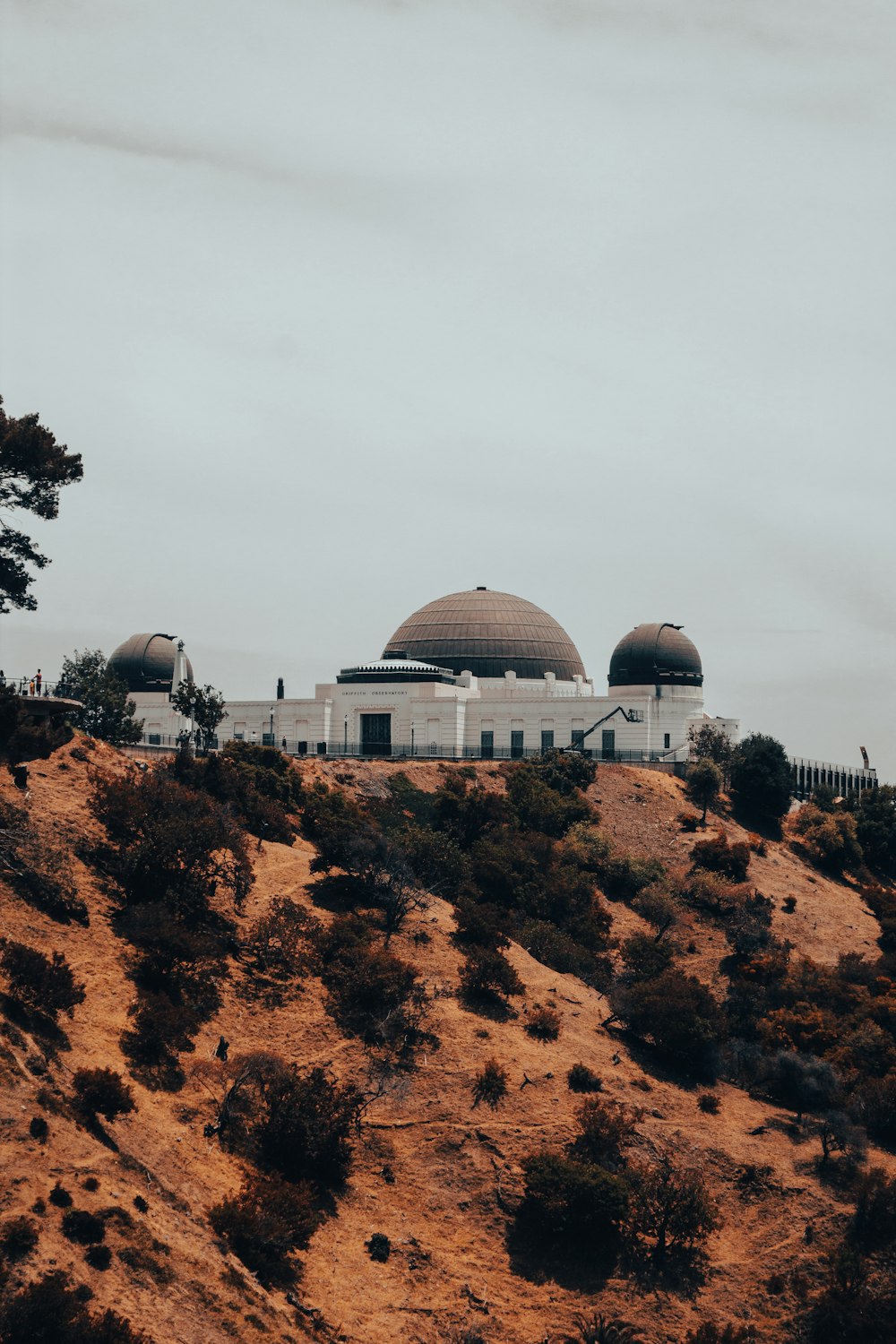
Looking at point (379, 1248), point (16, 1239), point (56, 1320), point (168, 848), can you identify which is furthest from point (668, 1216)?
point (168, 848)

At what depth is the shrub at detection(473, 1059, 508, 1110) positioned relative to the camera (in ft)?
153

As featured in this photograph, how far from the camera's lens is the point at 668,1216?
43.0 meters

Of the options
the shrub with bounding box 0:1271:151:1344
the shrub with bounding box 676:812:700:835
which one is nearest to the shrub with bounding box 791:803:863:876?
the shrub with bounding box 676:812:700:835

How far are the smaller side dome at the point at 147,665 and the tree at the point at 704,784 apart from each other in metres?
35.1

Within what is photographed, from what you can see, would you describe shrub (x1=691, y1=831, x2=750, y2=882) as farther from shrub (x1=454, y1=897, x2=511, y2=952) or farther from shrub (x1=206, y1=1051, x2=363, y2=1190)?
shrub (x1=206, y1=1051, x2=363, y2=1190)

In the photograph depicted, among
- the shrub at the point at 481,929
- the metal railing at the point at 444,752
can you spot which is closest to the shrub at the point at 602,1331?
the shrub at the point at 481,929

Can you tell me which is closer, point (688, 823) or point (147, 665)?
point (688, 823)

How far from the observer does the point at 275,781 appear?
65938 mm

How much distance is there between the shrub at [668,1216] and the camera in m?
42.9

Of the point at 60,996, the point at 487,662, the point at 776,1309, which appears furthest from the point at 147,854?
the point at 487,662

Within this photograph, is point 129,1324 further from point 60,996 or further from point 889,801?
point 889,801

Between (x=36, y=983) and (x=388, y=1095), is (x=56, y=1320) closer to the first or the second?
(x=36, y=983)

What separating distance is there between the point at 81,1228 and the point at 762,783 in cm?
5677

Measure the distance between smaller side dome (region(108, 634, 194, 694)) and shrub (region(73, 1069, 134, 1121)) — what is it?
58.7 m
